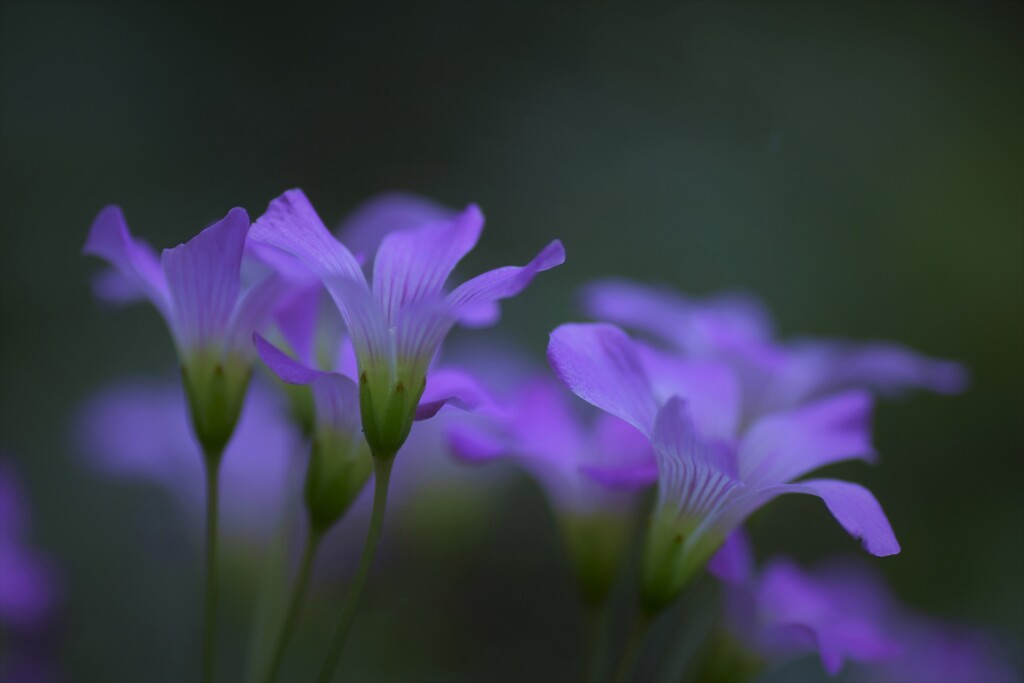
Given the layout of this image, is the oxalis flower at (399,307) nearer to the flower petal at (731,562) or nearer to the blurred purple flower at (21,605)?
the flower petal at (731,562)

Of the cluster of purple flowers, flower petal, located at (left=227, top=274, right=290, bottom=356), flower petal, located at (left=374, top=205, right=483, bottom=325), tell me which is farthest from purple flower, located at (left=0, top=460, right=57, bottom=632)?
flower petal, located at (left=374, top=205, right=483, bottom=325)

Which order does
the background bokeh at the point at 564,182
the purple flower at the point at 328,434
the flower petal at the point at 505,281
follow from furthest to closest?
1. the background bokeh at the point at 564,182
2. the purple flower at the point at 328,434
3. the flower petal at the point at 505,281

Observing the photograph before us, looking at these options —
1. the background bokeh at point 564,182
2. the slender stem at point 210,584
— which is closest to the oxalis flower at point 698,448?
the slender stem at point 210,584

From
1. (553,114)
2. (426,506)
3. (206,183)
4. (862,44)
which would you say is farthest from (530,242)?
(426,506)

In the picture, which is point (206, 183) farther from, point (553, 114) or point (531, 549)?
point (531, 549)

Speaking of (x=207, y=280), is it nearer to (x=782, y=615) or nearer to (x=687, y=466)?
(x=687, y=466)
